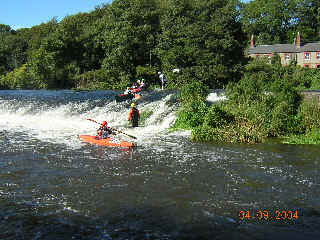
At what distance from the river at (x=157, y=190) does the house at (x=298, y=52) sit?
48280mm

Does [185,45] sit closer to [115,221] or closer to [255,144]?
[255,144]

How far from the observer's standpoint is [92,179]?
1082cm

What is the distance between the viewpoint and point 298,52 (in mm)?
61344

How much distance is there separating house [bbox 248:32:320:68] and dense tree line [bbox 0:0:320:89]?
21.2 meters

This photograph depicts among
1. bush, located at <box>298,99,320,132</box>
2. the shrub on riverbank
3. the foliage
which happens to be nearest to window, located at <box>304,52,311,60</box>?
the foliage

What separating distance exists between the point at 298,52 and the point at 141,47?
30.0 metres

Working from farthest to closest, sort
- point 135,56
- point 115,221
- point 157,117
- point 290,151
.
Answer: point 135,56 < point 157,117 < point 290,151 < point 115,221

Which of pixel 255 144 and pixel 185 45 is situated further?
pixel 185 45

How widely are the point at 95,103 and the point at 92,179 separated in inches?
587

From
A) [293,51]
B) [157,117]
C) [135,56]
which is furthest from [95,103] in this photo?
[293,51]

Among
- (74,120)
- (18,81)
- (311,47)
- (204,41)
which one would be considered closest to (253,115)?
(74,120)

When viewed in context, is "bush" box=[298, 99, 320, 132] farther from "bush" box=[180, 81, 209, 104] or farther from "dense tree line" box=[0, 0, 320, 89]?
"dense tree line" box=[0, 0, 320, 89]
